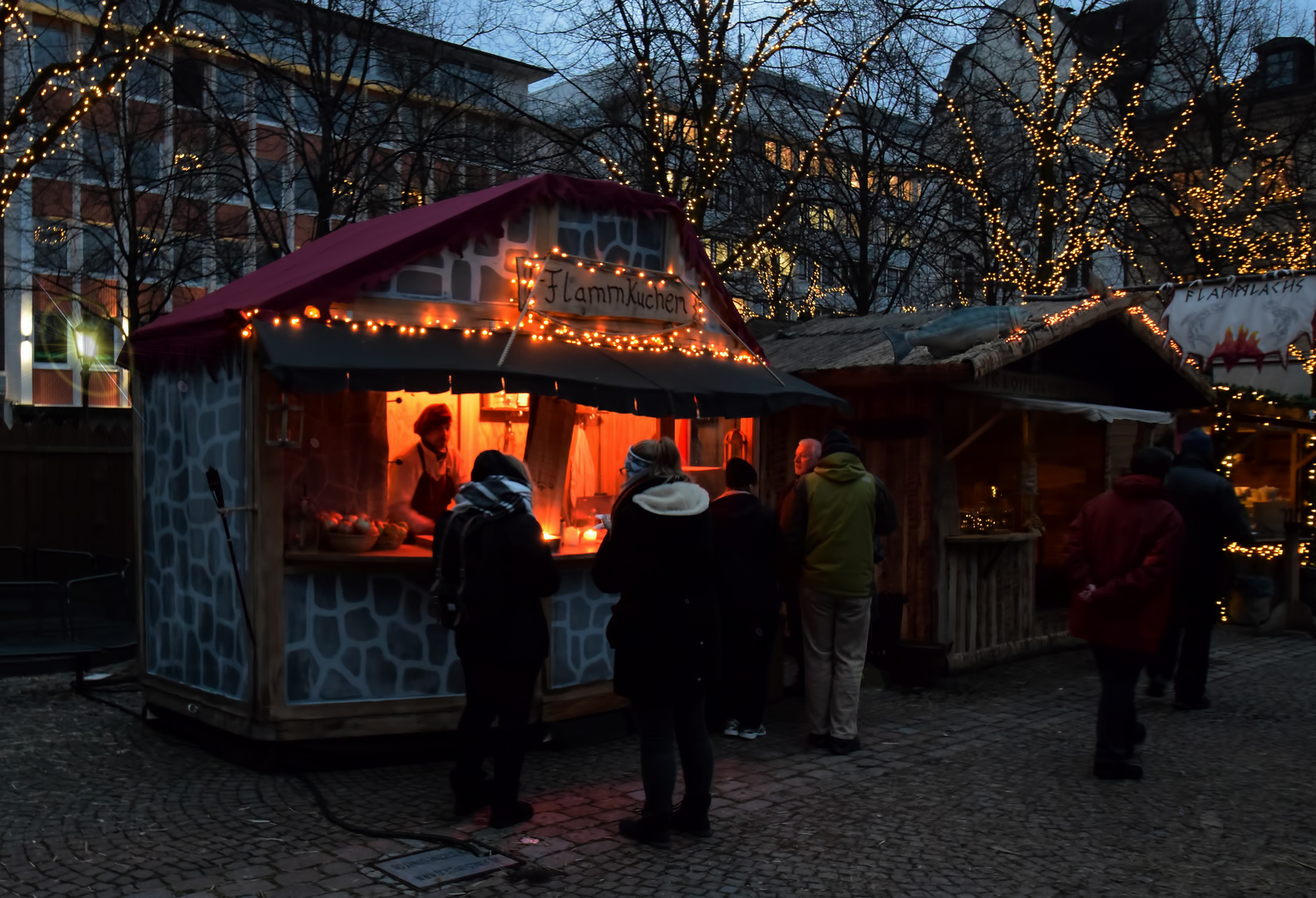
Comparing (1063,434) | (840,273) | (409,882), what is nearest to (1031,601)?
(1063,434)

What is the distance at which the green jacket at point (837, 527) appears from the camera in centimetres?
696

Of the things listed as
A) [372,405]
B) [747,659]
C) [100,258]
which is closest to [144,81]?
[100,258]

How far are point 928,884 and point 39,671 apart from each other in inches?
296

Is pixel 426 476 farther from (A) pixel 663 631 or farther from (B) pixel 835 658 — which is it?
(A) pixel 663 631

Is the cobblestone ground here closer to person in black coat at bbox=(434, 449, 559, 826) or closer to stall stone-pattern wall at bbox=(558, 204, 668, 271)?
person in black coat at bbox=(434, 449, 559, 826)

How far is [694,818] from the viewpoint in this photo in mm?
5383

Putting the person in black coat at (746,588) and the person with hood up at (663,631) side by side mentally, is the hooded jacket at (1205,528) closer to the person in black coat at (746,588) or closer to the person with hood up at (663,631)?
the person in black coat at (746,588)

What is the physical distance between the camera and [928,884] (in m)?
4.83

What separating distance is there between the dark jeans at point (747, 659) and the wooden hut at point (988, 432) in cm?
255

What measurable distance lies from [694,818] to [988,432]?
732 centimetres

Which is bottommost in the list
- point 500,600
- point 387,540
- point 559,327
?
point 500,600

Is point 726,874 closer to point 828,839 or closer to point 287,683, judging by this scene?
point 828,839

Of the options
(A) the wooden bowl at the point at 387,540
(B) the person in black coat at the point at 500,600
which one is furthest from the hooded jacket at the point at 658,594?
(A) the wooden bowl at the point at 387,540

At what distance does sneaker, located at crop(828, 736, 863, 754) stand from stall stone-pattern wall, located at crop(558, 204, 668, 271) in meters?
3.40
